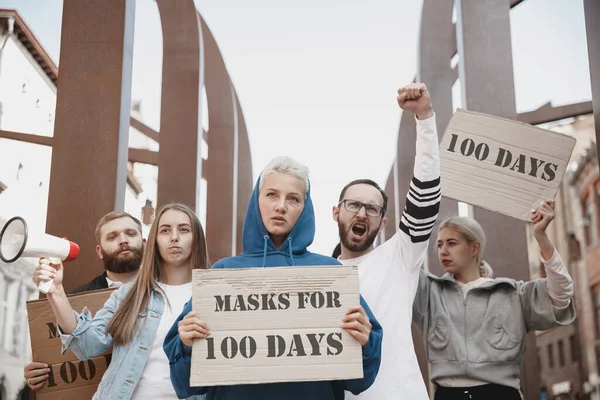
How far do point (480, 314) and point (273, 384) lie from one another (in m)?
1.50

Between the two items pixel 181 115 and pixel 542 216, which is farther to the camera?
pixel 181 115

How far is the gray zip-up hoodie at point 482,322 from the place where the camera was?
3.57 m

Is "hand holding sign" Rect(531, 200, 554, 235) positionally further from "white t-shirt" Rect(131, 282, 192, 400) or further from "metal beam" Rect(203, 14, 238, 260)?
"metal beam" Rect(203, 14, 238, 260)

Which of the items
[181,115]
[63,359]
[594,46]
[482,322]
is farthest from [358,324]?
[181,115]

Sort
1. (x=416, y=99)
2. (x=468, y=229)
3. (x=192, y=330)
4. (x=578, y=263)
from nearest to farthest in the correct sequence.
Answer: (x=192, y=330) → (x=416, y=99) → (x=468, y=229) → (x=578, y=263)

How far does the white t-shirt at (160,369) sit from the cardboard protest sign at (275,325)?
72 centimetres

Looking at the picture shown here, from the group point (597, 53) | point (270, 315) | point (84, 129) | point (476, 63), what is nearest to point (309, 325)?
point (270, 315)

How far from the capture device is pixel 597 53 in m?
3.46

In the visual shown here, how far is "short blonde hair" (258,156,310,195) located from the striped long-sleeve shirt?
0.53 meters

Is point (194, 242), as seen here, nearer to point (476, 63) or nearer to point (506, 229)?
point (506, 229)

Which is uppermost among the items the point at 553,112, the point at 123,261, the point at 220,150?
the point at 220,150

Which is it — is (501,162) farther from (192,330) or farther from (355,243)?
(192,330)

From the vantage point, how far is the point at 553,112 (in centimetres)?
734

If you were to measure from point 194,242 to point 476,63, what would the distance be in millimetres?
3476
